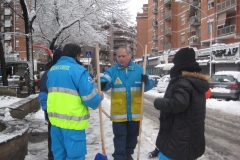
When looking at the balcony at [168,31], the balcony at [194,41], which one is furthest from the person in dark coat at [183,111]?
the balcony at [168,31]

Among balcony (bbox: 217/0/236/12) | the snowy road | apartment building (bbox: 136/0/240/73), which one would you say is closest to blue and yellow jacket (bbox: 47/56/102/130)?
the snowy road

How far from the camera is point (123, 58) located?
4316mm

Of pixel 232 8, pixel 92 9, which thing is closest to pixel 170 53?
pixel 232 8

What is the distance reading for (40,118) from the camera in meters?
8.80

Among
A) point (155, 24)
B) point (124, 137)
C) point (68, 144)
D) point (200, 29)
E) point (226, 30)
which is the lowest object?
point (124, 137)

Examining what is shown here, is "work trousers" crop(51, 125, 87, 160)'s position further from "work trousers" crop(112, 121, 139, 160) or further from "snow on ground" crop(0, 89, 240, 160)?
"snow on ground" crop(0, 89, 240, 160)

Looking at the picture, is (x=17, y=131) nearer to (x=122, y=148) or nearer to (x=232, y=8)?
(x=122, y=148)

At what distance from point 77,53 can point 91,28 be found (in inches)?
710

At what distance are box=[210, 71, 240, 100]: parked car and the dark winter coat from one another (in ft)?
45.1

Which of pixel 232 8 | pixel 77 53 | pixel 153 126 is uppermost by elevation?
pixel 232 8

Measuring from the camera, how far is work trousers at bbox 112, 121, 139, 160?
4.23m

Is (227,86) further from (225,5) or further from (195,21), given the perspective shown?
(195,21)

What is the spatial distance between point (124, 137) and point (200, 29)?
115 feet

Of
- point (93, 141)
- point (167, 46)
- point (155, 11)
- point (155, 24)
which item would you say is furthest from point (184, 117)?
point (155, 11)
